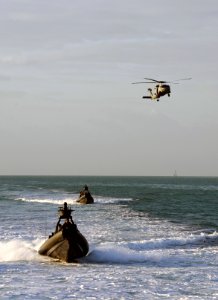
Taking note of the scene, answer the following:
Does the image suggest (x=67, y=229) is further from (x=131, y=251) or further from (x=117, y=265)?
(x=131, y=251)

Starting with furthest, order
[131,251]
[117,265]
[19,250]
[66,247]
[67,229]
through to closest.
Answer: [131,251] < [19,250] < [67,229] < [66,247] < [117,265]

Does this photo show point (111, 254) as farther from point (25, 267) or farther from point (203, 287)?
point (203, 287)

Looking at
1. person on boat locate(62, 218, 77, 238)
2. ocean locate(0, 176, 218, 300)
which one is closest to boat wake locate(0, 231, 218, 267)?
ocean locate(0, 176, 218, 300)

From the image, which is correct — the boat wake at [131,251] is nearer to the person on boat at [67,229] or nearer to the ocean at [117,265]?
the ocean at [117,265]

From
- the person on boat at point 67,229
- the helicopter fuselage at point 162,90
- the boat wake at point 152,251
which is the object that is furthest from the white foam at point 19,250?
the helicopter fuselage at point 162,90

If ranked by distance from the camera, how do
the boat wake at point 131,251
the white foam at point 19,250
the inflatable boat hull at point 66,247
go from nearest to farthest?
the inflatable boat hull at point 66,247 → the boat wake at point 131,251 → the white foam at point 19,250

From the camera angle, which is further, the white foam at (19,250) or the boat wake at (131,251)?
the white foam at (19,250)

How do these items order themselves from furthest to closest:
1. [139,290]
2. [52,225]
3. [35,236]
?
1. [52,225]
2. [35,236]
3. [139,290]

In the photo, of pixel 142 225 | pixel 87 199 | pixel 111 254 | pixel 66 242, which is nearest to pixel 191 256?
pixel 111 254

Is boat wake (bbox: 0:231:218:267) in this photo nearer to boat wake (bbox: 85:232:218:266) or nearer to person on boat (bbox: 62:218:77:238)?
boat wake (bbox: 85:232:218:266)

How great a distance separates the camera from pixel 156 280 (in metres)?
21.4

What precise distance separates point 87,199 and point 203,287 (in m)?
50.5

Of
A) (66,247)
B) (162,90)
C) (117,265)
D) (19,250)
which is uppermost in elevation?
(162,90)

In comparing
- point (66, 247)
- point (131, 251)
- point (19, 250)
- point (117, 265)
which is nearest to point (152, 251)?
point (131, 251)
